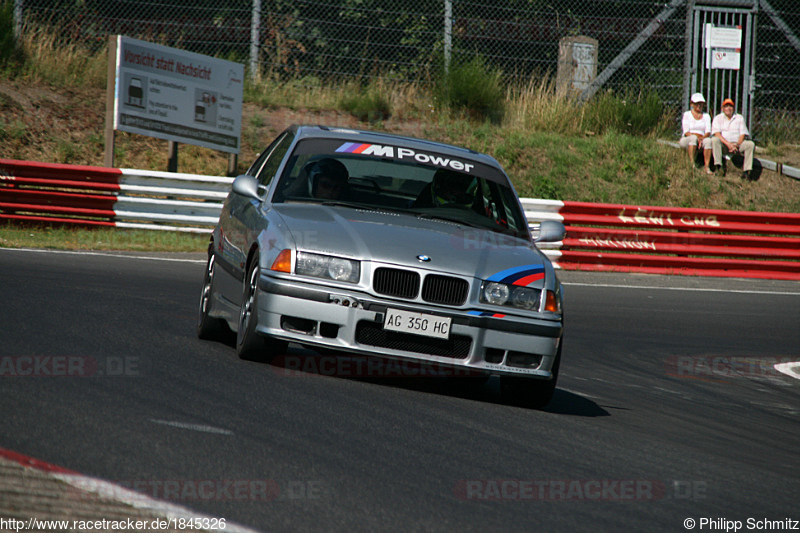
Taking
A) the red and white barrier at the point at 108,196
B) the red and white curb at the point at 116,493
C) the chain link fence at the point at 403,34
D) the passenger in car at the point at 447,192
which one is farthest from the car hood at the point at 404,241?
the chain link fence at the point at 403,34

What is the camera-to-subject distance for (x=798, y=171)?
2398 centimetres

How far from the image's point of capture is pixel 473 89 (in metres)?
24.6

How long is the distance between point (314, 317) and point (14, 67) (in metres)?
18.3

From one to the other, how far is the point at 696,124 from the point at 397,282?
17.5 m

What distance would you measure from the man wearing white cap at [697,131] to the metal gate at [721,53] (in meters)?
2.19

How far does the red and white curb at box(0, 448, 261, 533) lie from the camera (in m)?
3.97

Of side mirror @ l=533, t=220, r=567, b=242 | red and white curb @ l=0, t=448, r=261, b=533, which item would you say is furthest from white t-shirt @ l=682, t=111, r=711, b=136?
red and white curb @ l=0, t=448, r=261, b=533

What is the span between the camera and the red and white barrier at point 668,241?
57.7ft

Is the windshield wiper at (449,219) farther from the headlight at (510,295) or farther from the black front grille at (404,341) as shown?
the black front grille at (404,341)

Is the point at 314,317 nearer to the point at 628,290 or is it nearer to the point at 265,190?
the point at 265,190

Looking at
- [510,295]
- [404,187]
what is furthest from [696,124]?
[510,295]

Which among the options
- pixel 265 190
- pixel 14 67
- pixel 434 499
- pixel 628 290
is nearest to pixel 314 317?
pixel 265 190

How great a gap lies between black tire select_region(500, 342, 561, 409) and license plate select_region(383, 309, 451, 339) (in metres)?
0.65

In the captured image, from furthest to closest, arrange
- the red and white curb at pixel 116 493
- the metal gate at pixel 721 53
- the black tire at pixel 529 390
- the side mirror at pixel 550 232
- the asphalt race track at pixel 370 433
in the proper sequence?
the metal gate at pixel 721 53, the side mirror at pixel 550 232, the black tire at pixel 529 390, the asphalt race track at pixel 370 433, the red and white curb at pixel 116 493
